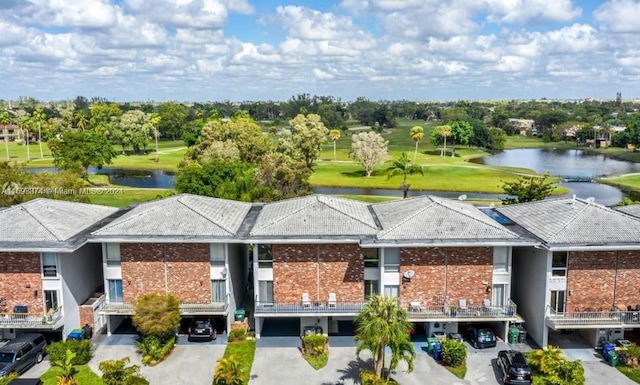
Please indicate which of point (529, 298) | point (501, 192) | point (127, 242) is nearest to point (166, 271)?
point (127, 242)

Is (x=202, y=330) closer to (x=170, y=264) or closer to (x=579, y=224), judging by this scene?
(x=170, y=264)

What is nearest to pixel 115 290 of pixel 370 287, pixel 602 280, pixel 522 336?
pixel 370 287

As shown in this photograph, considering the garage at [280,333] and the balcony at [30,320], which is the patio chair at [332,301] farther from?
the balcony at [30,320]

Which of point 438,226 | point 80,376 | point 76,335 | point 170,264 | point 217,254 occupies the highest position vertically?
point 438,226

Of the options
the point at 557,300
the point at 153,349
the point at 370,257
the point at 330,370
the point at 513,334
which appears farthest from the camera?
the point at 370,257

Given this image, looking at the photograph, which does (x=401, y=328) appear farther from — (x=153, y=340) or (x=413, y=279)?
(x=153, y=340)

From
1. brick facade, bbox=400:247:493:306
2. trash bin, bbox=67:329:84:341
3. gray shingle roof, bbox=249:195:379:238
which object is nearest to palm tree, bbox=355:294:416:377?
brick facade, bbox=400:247:493:306
